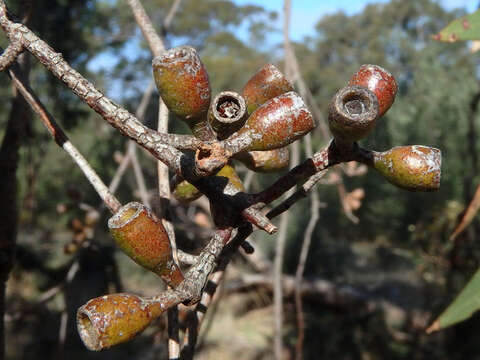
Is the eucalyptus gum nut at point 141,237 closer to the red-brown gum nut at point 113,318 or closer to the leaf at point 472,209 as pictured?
the red-brown gum nut at point 113,318

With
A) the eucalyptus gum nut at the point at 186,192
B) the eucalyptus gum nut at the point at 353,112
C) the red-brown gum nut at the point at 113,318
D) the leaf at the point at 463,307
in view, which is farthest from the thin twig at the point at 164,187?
the leaf at the point at 463,307

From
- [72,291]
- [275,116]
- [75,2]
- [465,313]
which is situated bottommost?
[72,291]

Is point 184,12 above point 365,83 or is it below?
above

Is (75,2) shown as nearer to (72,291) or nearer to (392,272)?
(72,291)

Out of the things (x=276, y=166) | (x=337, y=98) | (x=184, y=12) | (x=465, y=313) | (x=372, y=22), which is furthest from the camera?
(x=372, y=22)

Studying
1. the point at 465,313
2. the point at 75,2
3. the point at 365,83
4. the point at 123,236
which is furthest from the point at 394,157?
the point at 75,2

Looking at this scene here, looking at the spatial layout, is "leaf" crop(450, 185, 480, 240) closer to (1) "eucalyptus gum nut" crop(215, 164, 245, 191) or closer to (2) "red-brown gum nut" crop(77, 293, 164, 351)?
(1) "eucalyptus gum nut" crop(215, 164, 245, 191)

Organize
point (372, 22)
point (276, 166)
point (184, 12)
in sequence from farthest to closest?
point (372, 22) < point (184, 12) < point (276, 166)
